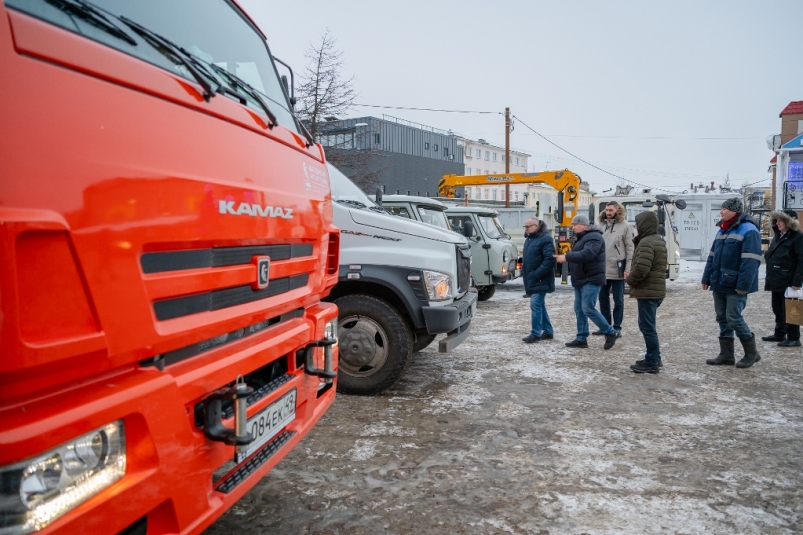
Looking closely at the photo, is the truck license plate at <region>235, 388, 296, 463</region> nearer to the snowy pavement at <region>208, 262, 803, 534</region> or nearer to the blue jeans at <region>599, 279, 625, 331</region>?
the snowy pavement at <region>208, 262, 803, 534</region>

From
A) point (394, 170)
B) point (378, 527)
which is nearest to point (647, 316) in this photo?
point (378, 527)

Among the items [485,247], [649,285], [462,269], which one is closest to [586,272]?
[649,285]

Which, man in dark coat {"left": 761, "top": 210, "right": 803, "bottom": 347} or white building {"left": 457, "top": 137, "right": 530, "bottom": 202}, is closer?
man in dark coat {"left": 761, "top": 210, "right": 803, "bottom": 347}

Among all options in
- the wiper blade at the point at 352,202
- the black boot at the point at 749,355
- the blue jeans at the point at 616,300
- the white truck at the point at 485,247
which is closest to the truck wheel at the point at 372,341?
the wiper blade at the point at 352,202

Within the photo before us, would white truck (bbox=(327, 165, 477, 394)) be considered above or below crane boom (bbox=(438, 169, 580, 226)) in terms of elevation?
below

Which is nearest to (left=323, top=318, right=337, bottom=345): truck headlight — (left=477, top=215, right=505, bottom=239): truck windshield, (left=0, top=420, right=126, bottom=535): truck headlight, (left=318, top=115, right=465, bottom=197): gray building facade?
(left=0, top=420, right=126, bottom=535): truck headlight

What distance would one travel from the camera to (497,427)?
451 centimetres

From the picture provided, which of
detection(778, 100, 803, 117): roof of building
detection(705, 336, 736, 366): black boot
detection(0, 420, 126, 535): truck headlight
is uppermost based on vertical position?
detection(778, 100, 803, 117): roof of building

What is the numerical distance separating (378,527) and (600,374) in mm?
3997

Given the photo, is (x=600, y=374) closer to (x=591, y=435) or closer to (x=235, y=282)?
(x=591, y=435)

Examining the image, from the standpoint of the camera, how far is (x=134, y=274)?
1703 mm

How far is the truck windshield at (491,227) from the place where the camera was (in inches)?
503

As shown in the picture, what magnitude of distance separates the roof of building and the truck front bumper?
25.6m

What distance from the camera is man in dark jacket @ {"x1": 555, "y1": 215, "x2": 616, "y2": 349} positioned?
292 inches
